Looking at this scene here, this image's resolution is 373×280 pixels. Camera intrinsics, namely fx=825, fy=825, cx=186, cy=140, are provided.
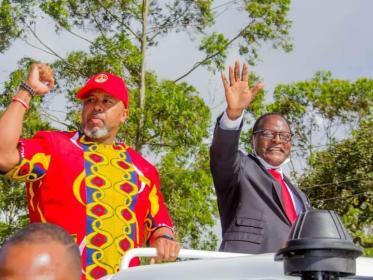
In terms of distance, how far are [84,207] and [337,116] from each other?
20132 mm

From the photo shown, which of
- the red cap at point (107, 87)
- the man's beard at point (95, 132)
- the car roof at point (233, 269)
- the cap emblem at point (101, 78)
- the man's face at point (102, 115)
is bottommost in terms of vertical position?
the car roof at point (233, 269)

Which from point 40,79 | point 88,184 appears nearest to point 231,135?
point 88,184

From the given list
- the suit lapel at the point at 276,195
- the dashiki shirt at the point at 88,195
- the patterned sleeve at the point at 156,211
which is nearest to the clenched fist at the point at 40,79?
the dashiki shirt at the point at 88,195

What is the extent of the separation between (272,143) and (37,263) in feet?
8.53

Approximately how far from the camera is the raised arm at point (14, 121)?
10.2 feet

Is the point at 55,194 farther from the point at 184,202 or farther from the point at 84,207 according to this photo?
the point at 184,202

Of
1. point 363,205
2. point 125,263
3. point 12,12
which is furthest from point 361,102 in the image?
point 125,263

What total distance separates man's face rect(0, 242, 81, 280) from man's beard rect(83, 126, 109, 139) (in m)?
1.94

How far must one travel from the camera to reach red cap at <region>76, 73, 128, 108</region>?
3695mm

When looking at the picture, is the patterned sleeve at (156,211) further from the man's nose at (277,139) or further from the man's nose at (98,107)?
the man's nose at (277,139)

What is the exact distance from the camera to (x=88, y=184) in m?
3.39

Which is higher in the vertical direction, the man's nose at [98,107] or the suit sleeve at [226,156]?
the man's nose at [98,107]

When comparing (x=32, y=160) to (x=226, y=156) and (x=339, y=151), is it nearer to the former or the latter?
(x=226, y=156)

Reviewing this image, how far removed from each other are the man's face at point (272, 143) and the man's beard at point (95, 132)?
0.87 metres
